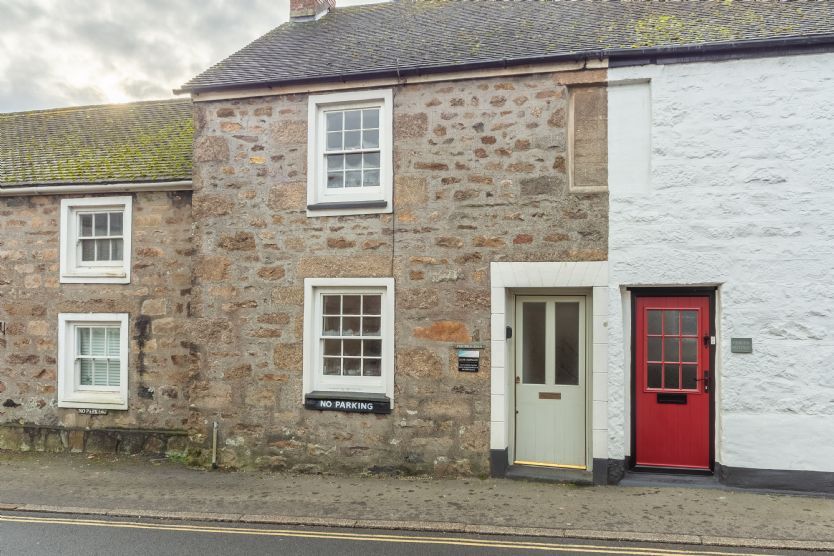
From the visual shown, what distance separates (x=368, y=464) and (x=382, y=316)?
6.72 ft

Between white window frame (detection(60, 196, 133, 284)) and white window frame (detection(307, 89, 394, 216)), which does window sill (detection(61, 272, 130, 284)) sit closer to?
white window frame (detection(60, 196, 133, 284))

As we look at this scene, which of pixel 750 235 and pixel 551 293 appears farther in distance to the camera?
pixel 551 293

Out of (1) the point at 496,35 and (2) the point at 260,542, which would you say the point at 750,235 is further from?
(2) the point at 260,542

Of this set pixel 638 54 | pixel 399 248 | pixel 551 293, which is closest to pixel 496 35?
pixel 638 54

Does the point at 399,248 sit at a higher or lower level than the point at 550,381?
higher

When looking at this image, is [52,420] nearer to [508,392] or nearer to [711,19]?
[508,392]

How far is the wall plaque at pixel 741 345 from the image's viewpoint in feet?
24.1

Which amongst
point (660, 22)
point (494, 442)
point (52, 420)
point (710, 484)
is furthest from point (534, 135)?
point (52, 420)

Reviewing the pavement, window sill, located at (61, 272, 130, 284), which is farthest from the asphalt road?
window sill, located at (61, 272, 130, 284)

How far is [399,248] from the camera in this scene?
27.2ft

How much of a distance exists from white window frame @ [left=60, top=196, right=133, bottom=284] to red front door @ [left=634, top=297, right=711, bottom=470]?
8.10 metres

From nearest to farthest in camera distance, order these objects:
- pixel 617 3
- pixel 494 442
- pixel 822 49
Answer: pixel 822 49 < pixel 494 442 < pixel 617 3

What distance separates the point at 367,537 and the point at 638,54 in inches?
263

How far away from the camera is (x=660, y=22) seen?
8609mm
